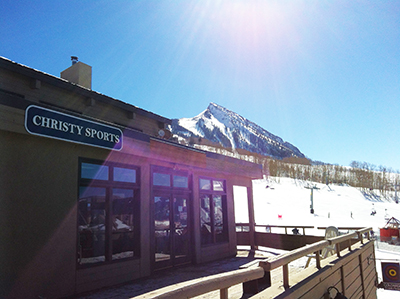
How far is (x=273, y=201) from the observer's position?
152 feet

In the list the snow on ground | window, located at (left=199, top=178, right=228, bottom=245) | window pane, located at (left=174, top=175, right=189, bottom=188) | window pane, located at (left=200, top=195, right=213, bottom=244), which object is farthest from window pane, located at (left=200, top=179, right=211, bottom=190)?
the snow on ground

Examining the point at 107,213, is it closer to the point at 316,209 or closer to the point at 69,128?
the point at 69,128

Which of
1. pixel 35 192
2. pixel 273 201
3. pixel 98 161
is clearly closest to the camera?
pixel 35 192

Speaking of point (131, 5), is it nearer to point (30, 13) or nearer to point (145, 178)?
point (30, 13)

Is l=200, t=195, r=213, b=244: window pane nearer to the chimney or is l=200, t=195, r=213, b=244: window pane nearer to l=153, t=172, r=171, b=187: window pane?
l=153, t=172, r=171, b=187: window pane

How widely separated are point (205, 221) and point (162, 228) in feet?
6.11

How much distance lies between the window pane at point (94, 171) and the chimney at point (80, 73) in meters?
6.75

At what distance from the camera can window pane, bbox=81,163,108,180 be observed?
5123 mm

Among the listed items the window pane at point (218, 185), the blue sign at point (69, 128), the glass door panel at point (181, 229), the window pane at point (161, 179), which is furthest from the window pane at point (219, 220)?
the blue sign at point (69, 128)

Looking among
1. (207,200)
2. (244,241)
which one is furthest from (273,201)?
(207,200)

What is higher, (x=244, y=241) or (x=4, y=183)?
(x=4, y=183)

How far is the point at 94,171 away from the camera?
17.4ft

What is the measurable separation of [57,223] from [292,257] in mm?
3480

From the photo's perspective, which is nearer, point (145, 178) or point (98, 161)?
point (98, 161)
